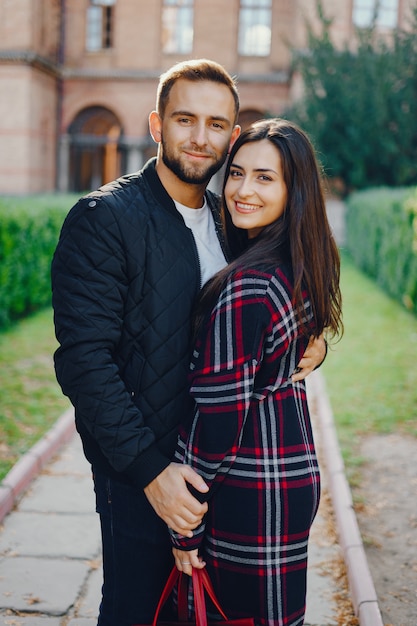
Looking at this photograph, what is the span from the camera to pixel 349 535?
4.24m

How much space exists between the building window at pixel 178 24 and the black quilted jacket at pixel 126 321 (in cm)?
2693

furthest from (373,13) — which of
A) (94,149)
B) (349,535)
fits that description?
(349,535)

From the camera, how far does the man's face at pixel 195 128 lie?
245 cm

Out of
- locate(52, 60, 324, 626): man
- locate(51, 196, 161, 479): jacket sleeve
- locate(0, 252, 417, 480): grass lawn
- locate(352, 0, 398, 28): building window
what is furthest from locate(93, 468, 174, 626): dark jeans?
locate(352, 0, 398, 28): building window

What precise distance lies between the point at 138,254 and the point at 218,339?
0.40 metres

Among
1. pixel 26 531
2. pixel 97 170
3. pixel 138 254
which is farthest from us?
pixel 97 170

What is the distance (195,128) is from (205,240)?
1.30 feet

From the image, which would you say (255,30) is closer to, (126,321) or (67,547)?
(67,547)

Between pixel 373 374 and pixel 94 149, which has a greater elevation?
pixel 94 149

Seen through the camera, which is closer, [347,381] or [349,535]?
[349,535]

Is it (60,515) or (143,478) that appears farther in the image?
(60,515)

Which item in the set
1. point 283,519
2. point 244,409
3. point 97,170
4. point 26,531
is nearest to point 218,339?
point 244,409

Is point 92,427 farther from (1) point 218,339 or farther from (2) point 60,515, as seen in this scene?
(2) point 60,515

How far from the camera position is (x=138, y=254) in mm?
2283
